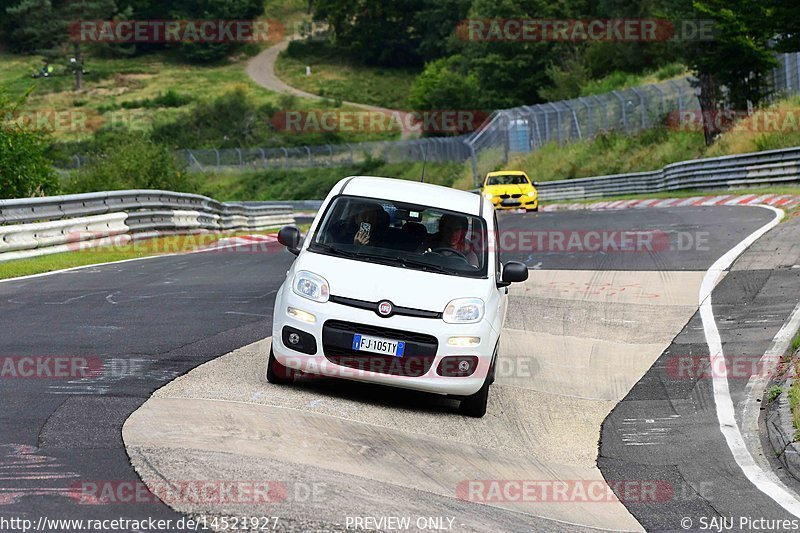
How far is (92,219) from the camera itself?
21.7m

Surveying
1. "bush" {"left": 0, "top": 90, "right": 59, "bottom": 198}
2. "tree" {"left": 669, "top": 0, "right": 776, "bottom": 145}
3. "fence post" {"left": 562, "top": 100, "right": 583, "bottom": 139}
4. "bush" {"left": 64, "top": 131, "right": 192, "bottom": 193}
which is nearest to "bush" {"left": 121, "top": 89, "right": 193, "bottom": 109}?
"fence post" {"left": 562, "top": 100, "right": 583, "bottom": 139}

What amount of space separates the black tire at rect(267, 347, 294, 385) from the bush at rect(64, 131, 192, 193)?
23240 millimetres

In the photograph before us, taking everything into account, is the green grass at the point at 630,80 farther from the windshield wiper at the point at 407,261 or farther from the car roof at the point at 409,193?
the windshield wiper at the point at 407,261

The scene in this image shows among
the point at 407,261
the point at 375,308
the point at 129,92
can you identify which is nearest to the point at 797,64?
the point at 407,261

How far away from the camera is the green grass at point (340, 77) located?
115500 millimetres

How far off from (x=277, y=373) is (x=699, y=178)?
28782 millimetres

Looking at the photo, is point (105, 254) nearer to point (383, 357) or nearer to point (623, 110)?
point (383, 357)

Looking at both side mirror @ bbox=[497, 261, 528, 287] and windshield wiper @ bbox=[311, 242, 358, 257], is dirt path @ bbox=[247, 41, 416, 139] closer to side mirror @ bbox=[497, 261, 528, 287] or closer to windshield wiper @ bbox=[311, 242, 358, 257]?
side mirror @ bbox=[497, 261, 528, 287]

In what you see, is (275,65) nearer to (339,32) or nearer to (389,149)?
(339,32)

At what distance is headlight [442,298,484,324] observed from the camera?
29.2 feet

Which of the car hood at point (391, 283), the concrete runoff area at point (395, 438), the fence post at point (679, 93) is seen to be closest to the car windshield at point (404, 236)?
the car hood at point (391, 283)

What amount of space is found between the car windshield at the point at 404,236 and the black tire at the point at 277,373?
0.99 meters

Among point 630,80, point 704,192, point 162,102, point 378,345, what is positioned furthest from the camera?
point 162,102

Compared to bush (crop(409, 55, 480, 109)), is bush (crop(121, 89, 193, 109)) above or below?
below
